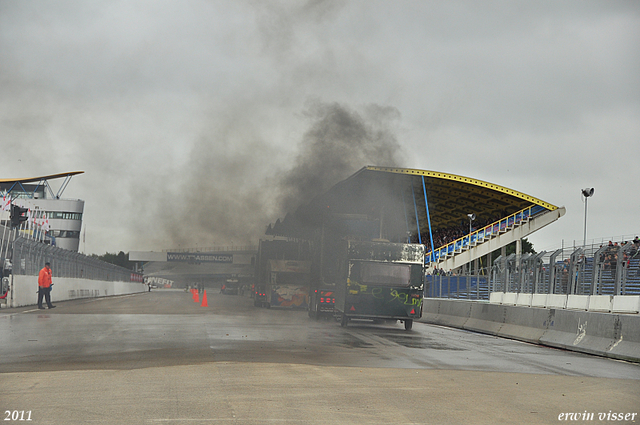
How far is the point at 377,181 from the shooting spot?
39062mm

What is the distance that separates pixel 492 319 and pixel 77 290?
3178cm

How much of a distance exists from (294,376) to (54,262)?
32.4 meters

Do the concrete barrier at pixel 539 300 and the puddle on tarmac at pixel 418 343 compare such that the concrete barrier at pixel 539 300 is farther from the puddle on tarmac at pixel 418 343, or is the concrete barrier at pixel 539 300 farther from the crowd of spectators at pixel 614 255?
the puddle on tarmac at pixel 418 343

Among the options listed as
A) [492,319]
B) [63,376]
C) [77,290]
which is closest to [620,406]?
[63,376]

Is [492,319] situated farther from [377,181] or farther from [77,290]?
[77,290]

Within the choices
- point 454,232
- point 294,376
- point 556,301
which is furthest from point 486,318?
point 454,232

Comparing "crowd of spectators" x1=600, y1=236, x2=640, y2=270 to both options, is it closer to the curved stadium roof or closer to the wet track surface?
the wet track surface

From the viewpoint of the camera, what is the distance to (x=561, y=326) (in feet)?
56.6

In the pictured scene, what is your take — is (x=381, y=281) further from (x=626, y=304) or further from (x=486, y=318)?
(x=626, y=304)

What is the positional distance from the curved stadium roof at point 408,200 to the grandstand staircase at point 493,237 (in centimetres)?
87

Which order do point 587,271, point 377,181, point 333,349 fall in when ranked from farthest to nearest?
point 377,181 < point 587,271 < point 333,349

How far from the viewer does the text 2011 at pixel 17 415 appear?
21.5 feet

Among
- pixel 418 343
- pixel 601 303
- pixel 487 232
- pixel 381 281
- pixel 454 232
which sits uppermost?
pixel 454 232

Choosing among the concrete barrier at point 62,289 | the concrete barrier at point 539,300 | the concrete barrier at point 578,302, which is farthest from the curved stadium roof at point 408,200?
the concrete barrier at point 62,289
